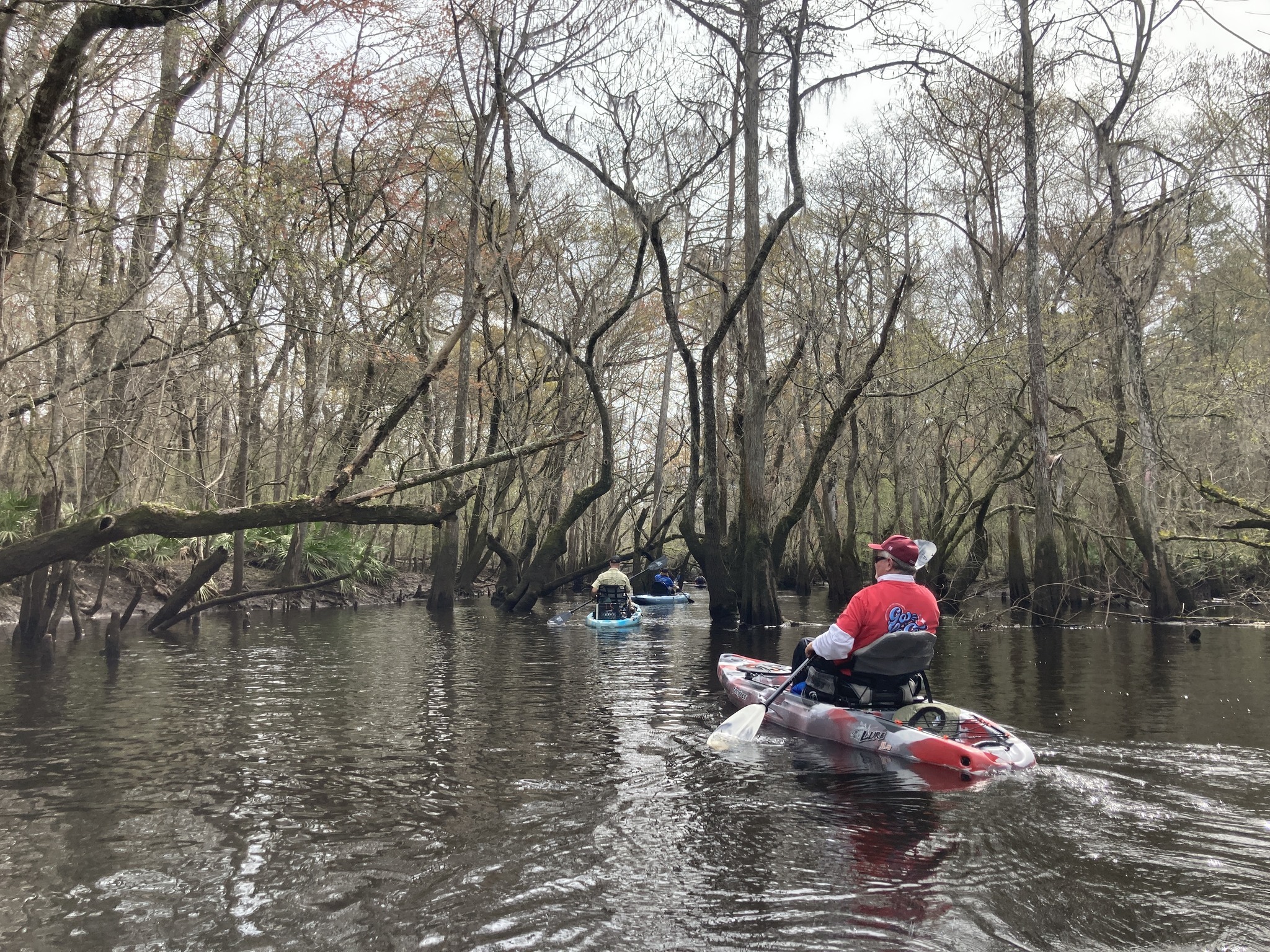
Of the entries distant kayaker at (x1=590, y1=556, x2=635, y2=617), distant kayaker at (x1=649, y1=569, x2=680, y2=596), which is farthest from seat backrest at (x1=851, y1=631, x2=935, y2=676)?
distant kayaker at (x1=649, y1=569, x2=680, y2=596)

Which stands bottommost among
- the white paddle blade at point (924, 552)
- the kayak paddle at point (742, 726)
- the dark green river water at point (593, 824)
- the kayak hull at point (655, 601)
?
the dark green river water at point (593, 824)

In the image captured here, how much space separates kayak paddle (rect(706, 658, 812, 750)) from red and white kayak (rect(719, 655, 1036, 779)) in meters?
0.39

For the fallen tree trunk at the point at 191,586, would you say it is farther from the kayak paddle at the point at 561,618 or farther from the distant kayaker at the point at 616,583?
the distant kayaker at the point at 616,583

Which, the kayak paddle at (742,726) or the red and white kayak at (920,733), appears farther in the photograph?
the kayak paddle at (742,726)

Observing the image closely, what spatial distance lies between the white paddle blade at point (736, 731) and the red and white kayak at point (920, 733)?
504 millimetres

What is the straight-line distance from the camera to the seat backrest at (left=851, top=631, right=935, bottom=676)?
691 cm

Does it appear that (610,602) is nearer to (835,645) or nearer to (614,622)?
(614,622)

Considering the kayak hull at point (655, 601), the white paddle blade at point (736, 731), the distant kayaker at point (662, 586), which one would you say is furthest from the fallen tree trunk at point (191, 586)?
the distant kayaker at point (662, 586)

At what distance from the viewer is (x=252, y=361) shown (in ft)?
56.0

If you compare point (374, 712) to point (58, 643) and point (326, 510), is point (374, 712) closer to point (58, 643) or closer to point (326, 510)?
point (326, 510)

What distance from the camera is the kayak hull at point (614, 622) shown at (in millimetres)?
17734

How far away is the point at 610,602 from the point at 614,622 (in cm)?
62

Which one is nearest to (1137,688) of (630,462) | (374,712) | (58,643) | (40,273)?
(374,712)

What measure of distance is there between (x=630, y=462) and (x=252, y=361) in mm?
21037
